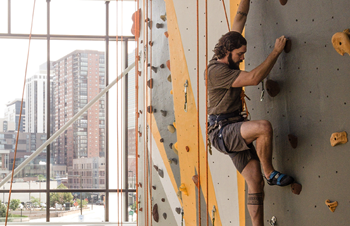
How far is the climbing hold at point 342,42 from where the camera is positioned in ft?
3.30

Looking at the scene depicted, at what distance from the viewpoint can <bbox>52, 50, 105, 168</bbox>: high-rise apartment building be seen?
5410 millimetres

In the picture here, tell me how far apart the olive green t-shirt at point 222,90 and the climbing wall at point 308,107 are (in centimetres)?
15

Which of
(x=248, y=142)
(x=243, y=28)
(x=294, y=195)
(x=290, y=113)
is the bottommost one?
(x=294, y=195)

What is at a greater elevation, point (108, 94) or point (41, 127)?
point (108, 94)

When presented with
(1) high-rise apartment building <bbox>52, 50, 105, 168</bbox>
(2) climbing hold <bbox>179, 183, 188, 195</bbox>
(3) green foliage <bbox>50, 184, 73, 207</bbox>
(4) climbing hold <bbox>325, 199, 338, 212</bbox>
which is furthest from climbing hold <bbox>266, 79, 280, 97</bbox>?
(3) green foliage <bbox>50, 184, 73, 207</bbox>

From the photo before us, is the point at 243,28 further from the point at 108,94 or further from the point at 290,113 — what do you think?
the point at 108,94

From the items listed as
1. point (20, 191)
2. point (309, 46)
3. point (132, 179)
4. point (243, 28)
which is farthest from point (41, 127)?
point (309, 46)

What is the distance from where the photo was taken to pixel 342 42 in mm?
1022

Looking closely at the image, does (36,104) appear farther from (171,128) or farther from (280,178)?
(280,178)

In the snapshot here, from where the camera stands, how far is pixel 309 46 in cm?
118

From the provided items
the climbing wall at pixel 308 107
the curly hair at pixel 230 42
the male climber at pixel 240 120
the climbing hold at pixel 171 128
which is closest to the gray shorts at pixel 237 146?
the male climber at pixel 240 120

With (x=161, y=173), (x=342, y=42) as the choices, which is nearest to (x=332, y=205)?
(x=342, y=42)

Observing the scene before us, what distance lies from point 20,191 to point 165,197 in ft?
11.3

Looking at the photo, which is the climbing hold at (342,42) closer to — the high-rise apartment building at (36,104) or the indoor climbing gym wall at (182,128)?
the indoor climbing gym wall at (182,128)
